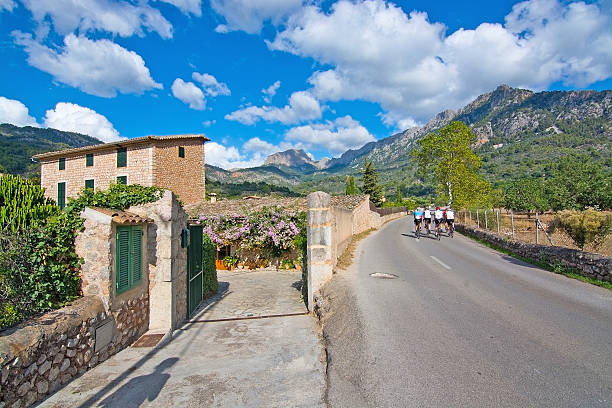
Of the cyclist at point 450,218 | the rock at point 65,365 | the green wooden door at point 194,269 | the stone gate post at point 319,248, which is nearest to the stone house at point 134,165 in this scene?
the green wooden door at point 194,269

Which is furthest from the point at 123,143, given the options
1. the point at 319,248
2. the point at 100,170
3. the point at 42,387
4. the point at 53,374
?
the point at 42,387

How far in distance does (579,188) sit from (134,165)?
47.3 metres

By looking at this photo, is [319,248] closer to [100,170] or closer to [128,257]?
[128,257]

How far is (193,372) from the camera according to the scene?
494cm

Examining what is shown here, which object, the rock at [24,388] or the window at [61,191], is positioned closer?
the rock at [24,388]

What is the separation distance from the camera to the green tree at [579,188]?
38250 mm

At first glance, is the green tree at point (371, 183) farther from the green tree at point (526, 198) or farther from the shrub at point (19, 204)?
the shrub at point (19, 204)

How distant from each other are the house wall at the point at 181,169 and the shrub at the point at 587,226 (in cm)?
2478

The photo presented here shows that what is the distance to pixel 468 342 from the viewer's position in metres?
4.65

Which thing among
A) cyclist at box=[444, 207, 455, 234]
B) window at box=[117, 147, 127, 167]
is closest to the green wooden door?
cyclist at box=[444, 207, 455, 234]

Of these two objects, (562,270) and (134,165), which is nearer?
(562,270)

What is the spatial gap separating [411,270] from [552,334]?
5334 mm

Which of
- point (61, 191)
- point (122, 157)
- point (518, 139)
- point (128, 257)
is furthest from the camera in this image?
point (518, 139)

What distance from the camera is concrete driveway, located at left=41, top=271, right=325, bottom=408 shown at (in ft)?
13.2
